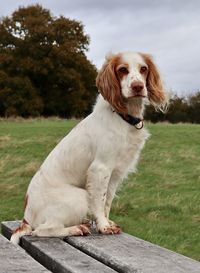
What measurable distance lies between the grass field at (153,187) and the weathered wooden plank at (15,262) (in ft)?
9.46

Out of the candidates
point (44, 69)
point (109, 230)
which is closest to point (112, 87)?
point (109, 230)

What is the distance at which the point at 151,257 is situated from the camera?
3367 millimetres

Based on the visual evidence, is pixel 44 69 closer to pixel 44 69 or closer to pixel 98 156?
pixel 44 69

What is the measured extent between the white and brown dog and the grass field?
6.18 ft

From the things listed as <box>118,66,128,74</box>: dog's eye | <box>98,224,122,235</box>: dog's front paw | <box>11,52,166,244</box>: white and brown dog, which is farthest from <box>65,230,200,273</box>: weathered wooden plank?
<box>118,66,128,74</box>: dog's eye

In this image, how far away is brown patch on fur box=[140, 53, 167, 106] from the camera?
4.50 metres

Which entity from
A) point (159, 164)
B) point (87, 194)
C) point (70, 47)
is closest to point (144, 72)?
point (87, 194)

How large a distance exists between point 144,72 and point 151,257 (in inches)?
64.2

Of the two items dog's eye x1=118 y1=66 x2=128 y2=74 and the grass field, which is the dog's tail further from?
the grass field

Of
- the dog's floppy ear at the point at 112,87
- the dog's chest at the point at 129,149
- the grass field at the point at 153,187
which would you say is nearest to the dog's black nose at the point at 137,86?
the dog's floppy ear at the point at 112,87

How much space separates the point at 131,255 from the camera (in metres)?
3.45

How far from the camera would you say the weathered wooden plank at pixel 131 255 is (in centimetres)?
309

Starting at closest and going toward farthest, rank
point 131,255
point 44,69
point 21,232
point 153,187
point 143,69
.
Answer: point 131,255 < point 21,232 < point 143,69 < point 153,187 < point 44,69

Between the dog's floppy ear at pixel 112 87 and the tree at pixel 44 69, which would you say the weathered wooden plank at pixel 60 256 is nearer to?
the dog's floppy ear at pixel 112 87
